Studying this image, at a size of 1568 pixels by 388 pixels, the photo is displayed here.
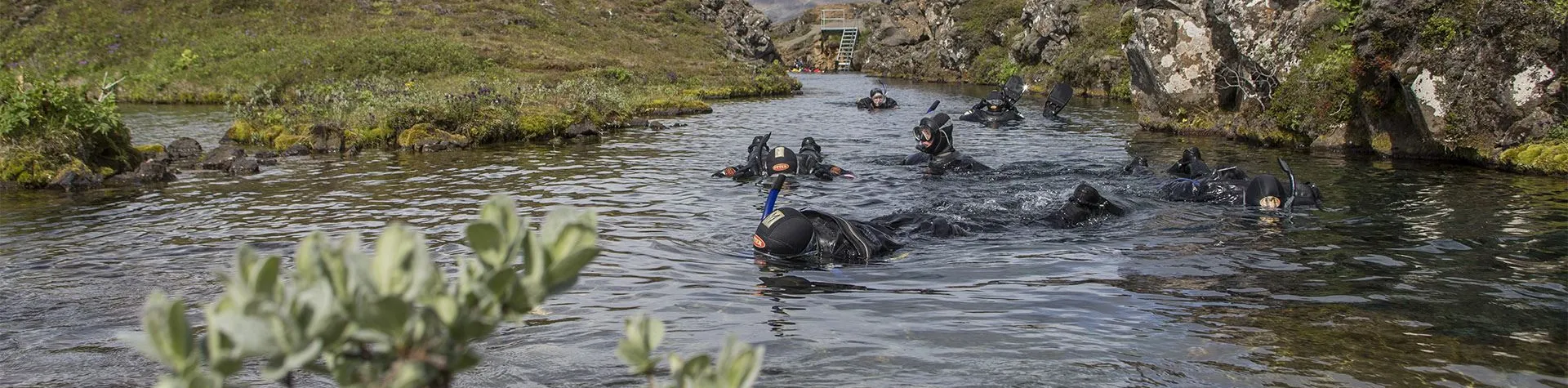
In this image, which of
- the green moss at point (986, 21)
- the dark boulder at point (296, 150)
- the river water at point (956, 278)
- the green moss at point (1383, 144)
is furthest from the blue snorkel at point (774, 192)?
the green moss at point (986, 21)

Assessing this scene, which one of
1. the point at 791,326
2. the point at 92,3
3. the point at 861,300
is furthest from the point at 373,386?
the point at 92,3

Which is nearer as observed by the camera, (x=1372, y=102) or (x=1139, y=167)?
(x=1139, y=167)

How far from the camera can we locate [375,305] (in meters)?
1.69

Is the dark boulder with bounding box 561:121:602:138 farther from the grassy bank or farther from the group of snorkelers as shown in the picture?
the group of snorkelers

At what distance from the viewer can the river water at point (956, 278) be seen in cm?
616

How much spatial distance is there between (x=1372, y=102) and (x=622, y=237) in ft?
46.1

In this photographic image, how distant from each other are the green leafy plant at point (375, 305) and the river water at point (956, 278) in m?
4.12

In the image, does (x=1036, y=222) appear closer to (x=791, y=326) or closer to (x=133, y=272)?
(x=791, y=326)

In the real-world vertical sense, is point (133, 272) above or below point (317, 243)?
below

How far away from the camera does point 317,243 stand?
68.3 inches

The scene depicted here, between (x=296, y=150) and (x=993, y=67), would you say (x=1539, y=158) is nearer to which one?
(x=296, y=150)

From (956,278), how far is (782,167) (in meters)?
6.74

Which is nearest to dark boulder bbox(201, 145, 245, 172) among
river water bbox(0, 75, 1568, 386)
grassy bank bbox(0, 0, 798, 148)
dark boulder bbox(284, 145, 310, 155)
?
river water bbox(0, 75, 1568, 386)

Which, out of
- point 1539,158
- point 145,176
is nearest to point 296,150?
point 145,176
